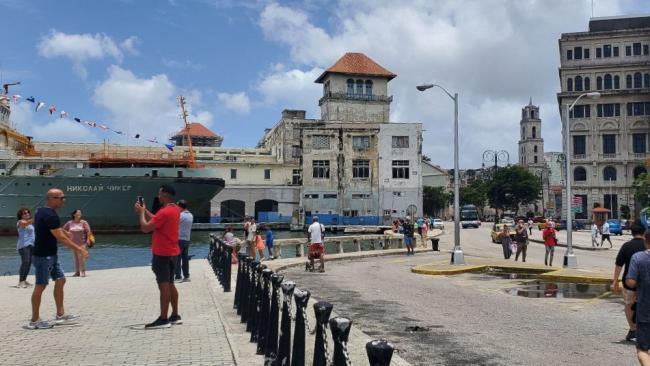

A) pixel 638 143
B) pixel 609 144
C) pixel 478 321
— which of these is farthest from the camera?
pixel 609 144

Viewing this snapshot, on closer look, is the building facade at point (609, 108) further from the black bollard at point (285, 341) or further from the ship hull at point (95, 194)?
the black bollard at point (285, 341)

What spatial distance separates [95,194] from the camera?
56.4m

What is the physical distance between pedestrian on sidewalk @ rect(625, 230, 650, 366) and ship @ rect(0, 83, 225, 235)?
2088 inches

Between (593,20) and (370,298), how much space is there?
273ft

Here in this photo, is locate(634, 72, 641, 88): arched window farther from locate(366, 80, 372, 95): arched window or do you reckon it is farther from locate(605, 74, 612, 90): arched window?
locate(366, 80, 372, 95): arched window

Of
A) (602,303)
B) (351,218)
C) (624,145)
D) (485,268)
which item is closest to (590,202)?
(624,145)

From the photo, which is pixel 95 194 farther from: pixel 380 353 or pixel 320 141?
pixel 380 353

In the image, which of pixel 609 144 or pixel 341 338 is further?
pixel 609 144

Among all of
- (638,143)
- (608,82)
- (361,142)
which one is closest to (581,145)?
(638,143)

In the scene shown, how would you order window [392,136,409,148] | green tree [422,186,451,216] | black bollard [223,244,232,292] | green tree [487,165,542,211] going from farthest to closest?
green tree [422,186,451,216] → green tree [487,165,542,211] → window [392,136,409,148] → black bollard [223,244,232,292]

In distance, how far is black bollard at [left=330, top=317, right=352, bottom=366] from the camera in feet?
12.6

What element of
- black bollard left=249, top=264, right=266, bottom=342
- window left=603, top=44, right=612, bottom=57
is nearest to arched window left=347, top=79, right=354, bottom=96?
window left=603, top=44, right=612, bottom=57

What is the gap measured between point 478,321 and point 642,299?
4.39 m

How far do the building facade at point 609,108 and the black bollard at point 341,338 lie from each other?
82.1 metres
